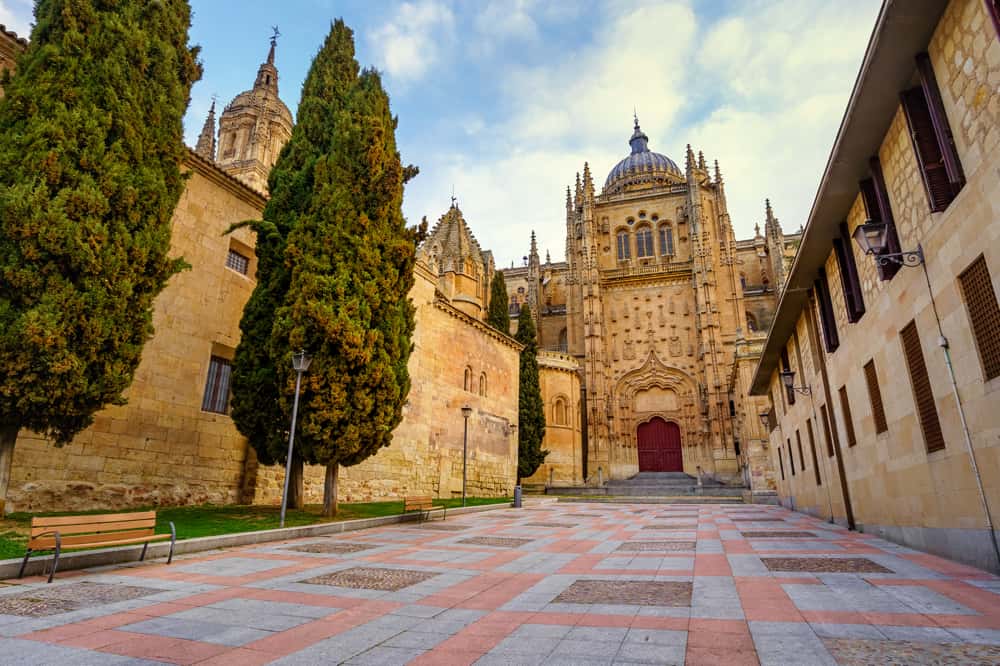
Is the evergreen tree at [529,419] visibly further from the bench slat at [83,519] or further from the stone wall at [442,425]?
the bench slat at [83,519]

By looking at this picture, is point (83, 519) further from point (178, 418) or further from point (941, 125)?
point (941, 125)

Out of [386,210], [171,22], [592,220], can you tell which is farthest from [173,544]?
[592,220]

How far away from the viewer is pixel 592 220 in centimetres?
4112

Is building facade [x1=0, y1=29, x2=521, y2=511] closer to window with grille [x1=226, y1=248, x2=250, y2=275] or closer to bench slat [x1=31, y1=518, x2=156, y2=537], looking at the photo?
window with grille [x1=226, y1=248, x2=250, y2=275]

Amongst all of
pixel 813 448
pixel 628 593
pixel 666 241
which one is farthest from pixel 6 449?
pixel 666 241

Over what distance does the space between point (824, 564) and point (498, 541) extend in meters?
4.80

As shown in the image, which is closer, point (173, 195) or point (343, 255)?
point (173, 195)

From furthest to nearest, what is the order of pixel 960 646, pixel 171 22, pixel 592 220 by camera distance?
1. pixel 592 220
2. pixel 171 22
3. pixel 960 646

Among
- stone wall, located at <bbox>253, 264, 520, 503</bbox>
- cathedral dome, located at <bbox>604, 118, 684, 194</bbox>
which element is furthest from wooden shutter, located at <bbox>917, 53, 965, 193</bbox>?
cathedral dome, located at <bbox>604, 118, 684, 194</bbox>

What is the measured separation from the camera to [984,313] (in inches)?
190

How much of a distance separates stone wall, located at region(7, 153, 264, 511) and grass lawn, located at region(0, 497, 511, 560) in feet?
1.58

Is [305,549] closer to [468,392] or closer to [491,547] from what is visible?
[491,547]

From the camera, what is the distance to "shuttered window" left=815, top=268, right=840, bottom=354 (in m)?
9.93

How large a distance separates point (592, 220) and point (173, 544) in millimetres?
38448
